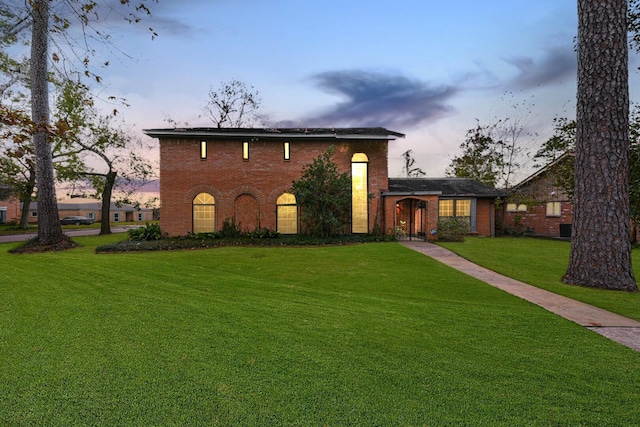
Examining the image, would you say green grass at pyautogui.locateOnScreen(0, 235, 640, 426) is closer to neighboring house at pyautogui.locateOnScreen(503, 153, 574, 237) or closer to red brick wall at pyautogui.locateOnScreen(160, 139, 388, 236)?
red brick wall at pyautogui.locateOnScreen(160, 139, 388, 236)

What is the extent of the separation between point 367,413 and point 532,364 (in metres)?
2.08

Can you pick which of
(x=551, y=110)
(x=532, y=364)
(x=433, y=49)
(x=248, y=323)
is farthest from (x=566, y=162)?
(x=248, y=323)

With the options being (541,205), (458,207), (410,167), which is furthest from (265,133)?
(410,167)

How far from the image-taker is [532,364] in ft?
10.5

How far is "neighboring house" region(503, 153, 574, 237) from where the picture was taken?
2161cm

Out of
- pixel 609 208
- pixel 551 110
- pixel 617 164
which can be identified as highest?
pixel 551 110

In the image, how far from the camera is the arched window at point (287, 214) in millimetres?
17641

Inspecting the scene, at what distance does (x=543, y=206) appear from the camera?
22906 millimetres

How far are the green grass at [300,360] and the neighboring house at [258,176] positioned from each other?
1110cm

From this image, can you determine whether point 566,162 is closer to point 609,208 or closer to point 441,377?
point 609,208

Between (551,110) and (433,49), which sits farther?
→ (551,110)

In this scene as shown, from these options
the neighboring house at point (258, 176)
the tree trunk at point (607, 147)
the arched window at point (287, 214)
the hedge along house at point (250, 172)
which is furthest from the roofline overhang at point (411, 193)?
the tree trunk at point (607, 147)

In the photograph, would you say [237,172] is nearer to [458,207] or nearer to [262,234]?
[262,234]

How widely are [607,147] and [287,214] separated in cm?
1385
